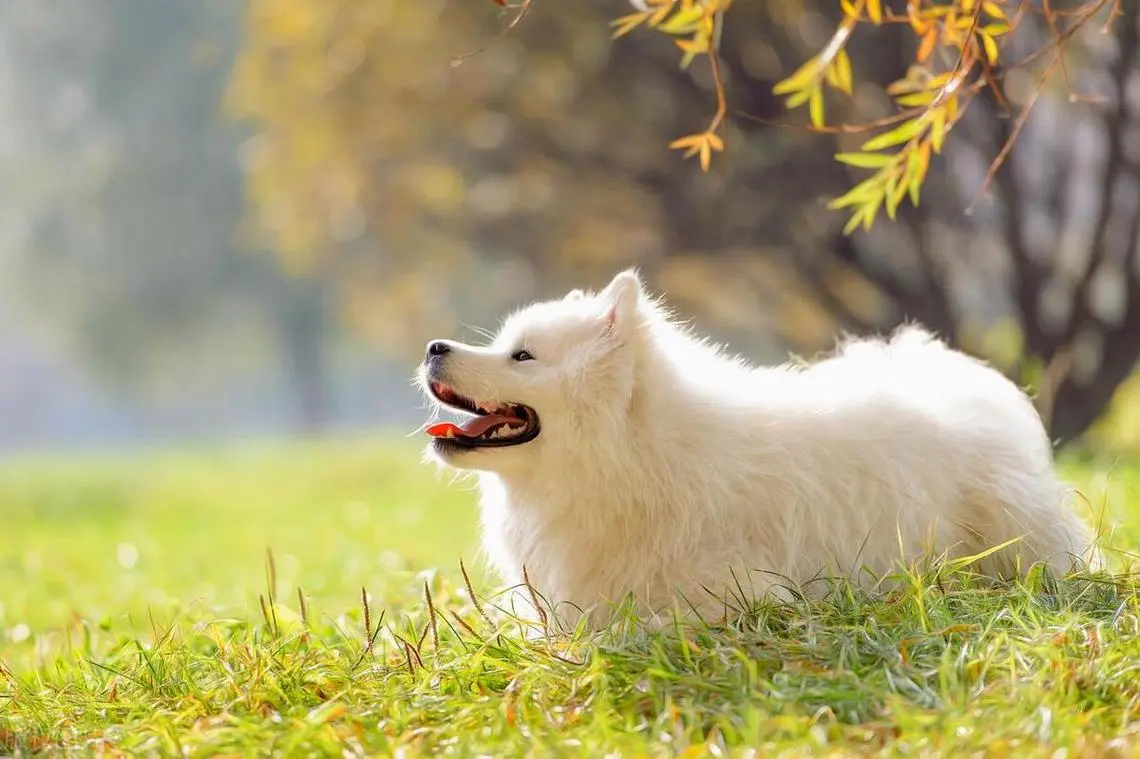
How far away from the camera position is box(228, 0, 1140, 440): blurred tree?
10.8m

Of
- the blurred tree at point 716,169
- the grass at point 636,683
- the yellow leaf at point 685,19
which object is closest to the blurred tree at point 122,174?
the blurred tree at point 716,169

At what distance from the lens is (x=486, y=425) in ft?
12.0

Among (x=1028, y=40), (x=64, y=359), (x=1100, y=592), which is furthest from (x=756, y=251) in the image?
(x=64, y=359)

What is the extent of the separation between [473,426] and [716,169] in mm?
7904

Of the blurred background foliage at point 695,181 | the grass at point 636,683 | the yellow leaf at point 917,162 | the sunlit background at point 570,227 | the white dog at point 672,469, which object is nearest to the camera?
the grass at point 636,683

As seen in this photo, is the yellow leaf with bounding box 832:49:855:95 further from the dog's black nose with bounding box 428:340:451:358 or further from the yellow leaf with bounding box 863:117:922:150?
the dog's black nose with bounding box 428:340:451:358

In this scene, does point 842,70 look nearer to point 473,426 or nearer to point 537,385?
point 537,385

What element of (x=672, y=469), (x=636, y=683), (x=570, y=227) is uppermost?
(x=570, y=227)

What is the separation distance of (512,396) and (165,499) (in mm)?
11714

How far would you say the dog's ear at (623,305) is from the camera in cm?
362

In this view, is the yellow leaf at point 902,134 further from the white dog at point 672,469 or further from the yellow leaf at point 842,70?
the white dog at point 672,469

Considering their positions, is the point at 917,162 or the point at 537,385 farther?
the point at 917,162

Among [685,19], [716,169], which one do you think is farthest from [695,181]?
[685,19]

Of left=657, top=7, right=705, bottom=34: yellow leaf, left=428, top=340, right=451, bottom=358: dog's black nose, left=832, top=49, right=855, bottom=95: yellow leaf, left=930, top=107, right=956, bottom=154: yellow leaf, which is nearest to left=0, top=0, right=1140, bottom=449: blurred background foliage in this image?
left=832, top=49, right=855, bottom=95: yellow leaf
